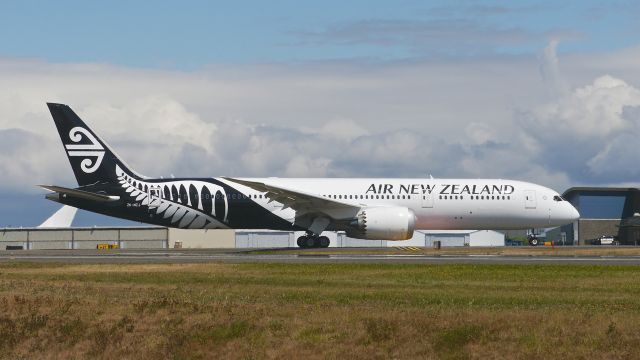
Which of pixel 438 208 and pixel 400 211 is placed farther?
pixel 438 208

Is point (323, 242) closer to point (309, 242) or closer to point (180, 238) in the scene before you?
point (309, 242)

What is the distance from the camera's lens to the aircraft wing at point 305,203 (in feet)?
195

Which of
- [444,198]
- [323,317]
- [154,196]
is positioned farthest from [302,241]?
[323,317]

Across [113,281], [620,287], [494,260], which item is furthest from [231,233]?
[620,287]

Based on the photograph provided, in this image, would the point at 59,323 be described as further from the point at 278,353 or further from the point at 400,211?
the point at 400,211

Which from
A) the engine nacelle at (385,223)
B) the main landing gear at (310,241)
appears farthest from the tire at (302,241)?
the engine nacelle at (385,223)

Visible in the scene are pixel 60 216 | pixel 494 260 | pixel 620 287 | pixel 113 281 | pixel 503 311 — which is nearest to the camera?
pixel 503 311

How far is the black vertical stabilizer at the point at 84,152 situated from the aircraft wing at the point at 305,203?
716 centimetres

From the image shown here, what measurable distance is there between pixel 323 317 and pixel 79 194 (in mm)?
39011

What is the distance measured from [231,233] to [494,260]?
2140 inches

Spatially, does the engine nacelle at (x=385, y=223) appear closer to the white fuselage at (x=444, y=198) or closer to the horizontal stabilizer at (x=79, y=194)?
the white fuselage at (x=444, y=198)

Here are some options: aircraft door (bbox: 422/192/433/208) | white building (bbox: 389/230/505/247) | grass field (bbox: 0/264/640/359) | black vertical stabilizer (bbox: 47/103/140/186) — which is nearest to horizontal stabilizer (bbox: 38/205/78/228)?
white building (bbox: 389/230/505/247)

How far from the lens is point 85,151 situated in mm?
61438

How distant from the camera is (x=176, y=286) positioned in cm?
3247
